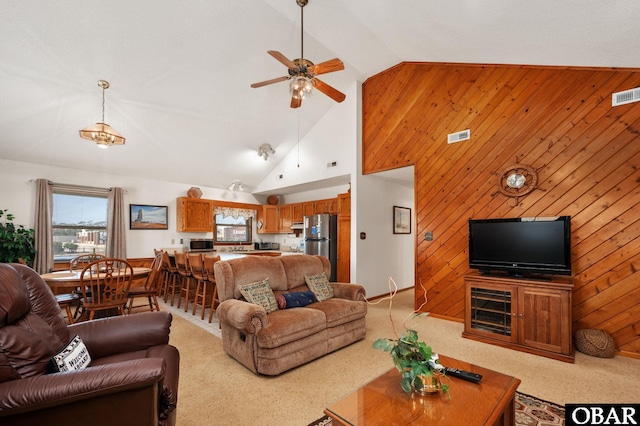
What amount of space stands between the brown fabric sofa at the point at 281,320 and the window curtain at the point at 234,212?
4.43 m

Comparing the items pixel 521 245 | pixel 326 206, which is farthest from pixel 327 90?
pixel 326 206

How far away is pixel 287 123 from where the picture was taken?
615 cm

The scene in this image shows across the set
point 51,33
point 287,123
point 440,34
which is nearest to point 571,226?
point 440,34

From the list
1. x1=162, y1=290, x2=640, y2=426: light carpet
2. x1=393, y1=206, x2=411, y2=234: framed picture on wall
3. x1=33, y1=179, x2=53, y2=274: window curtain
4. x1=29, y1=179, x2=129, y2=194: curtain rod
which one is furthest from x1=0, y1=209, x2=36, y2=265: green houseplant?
x1=393, y1=206, x2=411, y2=234: framed picture on wall

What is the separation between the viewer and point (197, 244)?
22.8 ft

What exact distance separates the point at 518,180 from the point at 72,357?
181 inches

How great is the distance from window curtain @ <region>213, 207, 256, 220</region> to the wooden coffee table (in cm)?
664

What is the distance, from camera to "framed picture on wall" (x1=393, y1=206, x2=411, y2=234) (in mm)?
6356

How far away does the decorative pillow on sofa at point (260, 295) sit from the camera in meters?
3.11

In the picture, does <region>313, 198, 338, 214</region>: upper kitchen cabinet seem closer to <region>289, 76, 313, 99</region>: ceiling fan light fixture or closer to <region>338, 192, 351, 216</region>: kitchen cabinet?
<region>338, 192, 351, 216</region>: kitchen cabinet

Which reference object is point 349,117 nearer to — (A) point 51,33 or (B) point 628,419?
(A) point 51,33

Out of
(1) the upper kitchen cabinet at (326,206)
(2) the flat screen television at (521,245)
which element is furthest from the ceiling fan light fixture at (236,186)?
(2) the flat screen television at (521,245)

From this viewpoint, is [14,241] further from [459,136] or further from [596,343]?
[596,343]

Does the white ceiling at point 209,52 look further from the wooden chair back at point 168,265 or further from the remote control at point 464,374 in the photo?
the remote control at point 464,374
